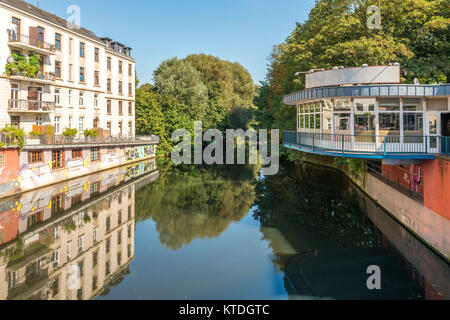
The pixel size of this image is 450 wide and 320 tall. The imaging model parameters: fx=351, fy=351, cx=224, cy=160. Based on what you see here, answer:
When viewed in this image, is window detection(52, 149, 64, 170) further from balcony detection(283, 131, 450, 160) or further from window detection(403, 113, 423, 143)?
window detection(403, 113, 423, 143)

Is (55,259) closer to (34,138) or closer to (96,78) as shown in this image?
Answer: (34,138)

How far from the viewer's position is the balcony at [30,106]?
2613 cm

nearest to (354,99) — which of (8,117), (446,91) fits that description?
(446,91)

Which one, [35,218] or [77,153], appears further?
[77,153]

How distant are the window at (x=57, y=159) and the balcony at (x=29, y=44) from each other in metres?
8.17

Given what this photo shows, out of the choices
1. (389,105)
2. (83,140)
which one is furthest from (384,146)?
(83,140)

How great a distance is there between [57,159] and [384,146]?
957 inches

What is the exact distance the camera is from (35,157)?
997 inches

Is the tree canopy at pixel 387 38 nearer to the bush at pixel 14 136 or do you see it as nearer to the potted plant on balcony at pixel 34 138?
the potted plant on balcony at pixel 34 138

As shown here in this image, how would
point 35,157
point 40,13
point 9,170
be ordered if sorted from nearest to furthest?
point 9,170 < point 35,157 < point 40,13

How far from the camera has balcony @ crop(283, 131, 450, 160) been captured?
13758mm
